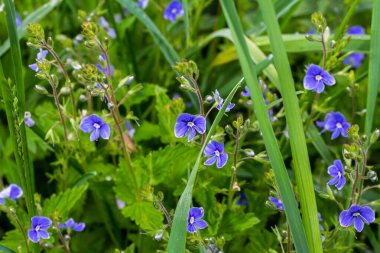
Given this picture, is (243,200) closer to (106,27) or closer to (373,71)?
(373,71)

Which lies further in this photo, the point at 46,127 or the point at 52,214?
the point at 46,127

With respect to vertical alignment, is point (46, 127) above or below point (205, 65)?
below

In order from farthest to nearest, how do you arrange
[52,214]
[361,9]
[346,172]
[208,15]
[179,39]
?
[208,15], [361,9], [179,39], [52,214], [346,172]

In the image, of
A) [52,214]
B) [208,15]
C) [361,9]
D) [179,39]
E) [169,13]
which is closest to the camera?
[52,214]

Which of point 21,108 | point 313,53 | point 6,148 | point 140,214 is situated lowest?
point 140,214

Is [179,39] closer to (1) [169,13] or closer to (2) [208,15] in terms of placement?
(1) [169,13]

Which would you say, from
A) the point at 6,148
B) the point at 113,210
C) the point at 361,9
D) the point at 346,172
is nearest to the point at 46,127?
the point at 6,148

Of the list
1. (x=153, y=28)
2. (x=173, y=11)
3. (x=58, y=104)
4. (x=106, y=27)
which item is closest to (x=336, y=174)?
(x=58, y=104)
